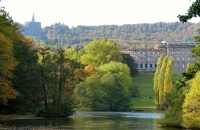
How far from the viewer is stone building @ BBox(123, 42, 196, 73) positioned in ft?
525

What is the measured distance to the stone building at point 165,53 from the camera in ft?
525

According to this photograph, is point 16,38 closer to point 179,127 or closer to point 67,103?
point 67,103

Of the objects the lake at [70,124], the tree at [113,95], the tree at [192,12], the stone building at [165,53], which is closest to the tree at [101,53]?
the tree at [113,95]

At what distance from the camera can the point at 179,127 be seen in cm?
3644

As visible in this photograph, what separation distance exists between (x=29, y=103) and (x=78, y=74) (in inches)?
1099

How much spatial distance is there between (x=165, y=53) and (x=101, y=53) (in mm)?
57713

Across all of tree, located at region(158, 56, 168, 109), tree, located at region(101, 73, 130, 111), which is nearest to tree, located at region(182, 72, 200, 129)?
tree, located at region(101, 73, 130, 111)

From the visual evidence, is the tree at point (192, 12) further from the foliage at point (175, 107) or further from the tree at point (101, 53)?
the tree at point (101, 53)

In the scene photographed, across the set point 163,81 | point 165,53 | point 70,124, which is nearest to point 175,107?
point 70,124

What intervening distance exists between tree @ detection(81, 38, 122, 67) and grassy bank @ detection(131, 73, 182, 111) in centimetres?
789

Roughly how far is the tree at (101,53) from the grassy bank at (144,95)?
7.89 metres

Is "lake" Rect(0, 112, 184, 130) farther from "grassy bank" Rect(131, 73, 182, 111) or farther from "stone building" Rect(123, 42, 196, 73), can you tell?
"stone building" Rect(123, 42, 196, 73)

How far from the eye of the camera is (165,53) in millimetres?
165750

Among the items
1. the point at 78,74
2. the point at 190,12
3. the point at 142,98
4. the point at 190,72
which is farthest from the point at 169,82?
the point at 190,12
